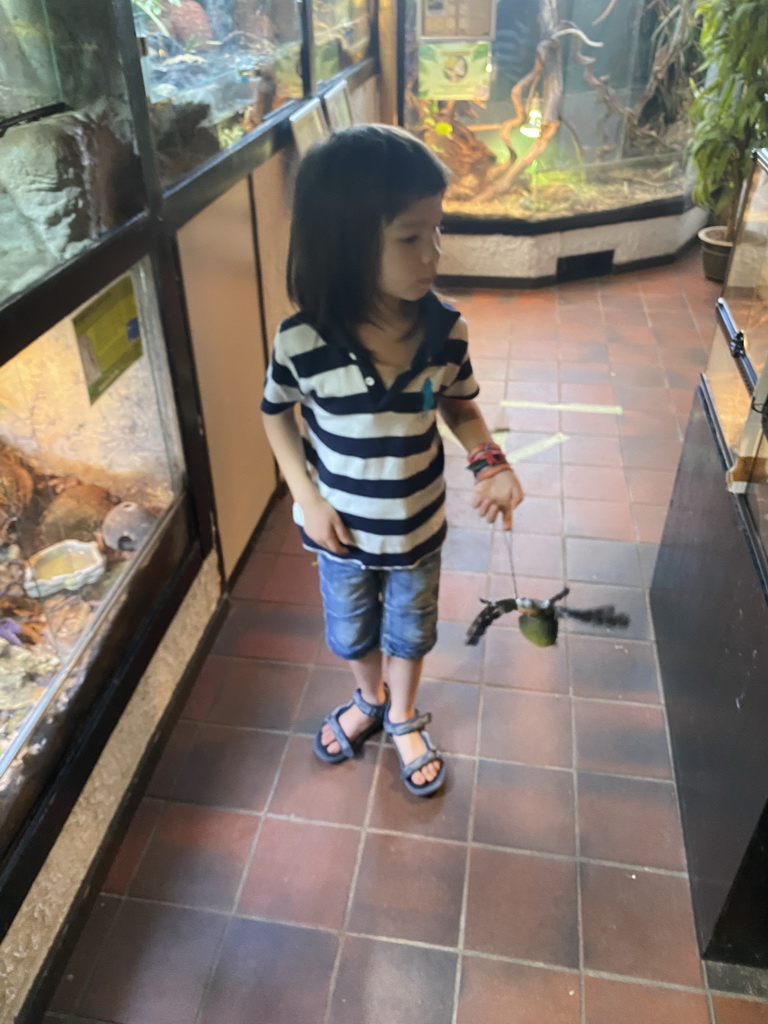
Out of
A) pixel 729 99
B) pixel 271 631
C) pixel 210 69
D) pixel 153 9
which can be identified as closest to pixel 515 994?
pixel 271 631

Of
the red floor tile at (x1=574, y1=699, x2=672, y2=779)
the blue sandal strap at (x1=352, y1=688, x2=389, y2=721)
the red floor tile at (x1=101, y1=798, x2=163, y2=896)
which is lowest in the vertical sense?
the red floor tile at (x1=101, y1=798, x2=163, y2=896)

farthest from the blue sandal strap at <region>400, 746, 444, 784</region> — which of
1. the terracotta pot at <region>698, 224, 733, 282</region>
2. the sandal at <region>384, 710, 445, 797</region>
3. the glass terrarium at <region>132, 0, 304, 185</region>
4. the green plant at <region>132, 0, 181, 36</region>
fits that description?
the terracotta pot at <region>698, 224, 733, 282</region>

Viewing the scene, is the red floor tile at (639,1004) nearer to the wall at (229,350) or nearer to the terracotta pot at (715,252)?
the wall at (229,350)

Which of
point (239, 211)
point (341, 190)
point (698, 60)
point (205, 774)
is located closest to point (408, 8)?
point (698, 60)

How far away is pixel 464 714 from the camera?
1.95m

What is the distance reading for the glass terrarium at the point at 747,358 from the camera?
4.56 feet

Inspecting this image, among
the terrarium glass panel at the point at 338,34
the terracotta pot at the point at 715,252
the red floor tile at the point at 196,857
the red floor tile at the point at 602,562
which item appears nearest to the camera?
the red floor tile at the point at 196,857

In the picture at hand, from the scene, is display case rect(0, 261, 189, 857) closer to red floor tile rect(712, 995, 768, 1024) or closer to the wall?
the wall

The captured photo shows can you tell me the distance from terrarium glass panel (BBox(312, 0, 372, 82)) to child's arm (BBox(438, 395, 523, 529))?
1.92 m

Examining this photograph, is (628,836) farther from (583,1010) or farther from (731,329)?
(731,329)

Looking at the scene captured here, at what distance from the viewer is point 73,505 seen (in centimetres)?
163

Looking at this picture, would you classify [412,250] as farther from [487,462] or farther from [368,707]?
[368,707]

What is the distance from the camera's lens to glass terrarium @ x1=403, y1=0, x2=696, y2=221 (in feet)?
13.6

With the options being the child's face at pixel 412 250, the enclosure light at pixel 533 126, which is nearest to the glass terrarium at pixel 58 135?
the child's face at pixel 412 250
